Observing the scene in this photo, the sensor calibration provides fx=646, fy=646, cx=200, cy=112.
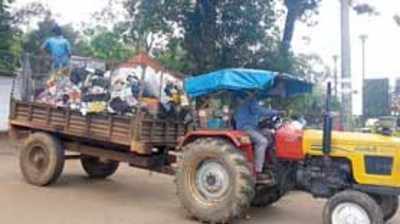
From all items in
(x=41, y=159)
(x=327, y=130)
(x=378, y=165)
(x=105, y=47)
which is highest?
(x=105, y=47)

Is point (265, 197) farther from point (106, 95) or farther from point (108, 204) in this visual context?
point (106, 95)

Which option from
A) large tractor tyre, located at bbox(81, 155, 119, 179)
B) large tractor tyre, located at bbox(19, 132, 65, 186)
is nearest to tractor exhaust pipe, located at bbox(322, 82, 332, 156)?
large tractor tyre, located at bbox(19, 132, 65, 186)

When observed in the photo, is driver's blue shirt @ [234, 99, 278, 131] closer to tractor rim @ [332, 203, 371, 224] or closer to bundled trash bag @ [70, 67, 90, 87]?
tractor rim @ [332, 203, 371, 224]

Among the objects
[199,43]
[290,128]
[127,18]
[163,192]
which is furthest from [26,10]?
[290,128]

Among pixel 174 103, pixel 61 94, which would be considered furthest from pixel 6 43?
pixel 174 103

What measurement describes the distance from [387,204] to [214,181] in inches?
98.0

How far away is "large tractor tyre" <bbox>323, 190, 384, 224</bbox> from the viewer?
8.20 meters

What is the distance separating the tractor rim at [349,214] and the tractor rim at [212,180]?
160cm

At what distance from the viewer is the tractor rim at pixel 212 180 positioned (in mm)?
9312

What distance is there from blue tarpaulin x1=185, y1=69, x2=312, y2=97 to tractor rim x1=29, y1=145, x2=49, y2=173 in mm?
3504

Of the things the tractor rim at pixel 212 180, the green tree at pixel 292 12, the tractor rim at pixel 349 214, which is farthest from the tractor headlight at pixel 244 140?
the green tree at pixel 292 12

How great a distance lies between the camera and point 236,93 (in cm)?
981

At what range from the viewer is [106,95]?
1145 centimetres

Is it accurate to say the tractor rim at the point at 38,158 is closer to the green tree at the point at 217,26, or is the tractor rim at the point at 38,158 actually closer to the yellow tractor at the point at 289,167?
the yellow tractor at the point at 289,167
